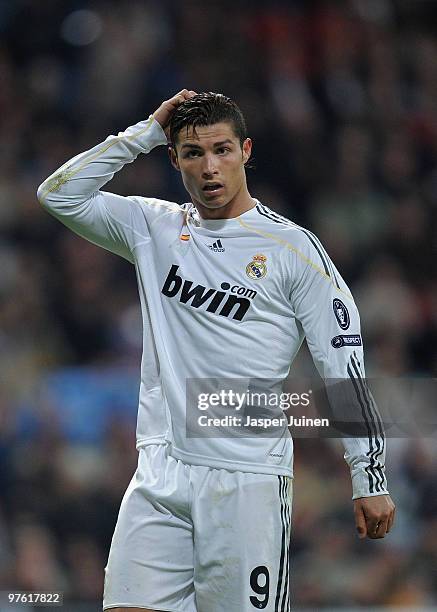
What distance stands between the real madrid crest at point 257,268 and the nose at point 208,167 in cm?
→ 28

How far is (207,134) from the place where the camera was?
10.4 ft

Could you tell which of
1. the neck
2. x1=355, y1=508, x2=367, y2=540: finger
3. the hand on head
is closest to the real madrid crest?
the neck

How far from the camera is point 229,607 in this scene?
2.96 metres

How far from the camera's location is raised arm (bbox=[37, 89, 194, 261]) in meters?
3.24

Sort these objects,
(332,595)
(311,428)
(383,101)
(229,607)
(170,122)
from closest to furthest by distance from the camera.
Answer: (229,607), (170,122), (311,428), (332,595), (383,101)

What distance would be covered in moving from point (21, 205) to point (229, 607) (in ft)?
14.7

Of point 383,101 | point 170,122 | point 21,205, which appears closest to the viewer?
point 170,122

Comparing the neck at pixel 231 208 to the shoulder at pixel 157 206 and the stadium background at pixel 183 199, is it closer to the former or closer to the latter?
the shoulder at pixel 157 206

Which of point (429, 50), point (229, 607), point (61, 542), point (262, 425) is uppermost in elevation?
point (429, 50)

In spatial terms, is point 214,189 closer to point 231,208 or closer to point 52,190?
point 231,208

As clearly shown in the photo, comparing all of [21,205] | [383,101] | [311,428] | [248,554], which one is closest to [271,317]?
[248,554]

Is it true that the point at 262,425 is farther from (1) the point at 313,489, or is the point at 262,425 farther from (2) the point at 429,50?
(2) the point at 429,50

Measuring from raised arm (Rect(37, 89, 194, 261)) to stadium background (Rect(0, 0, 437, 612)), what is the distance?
2504 mm

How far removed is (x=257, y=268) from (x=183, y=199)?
146 inches
